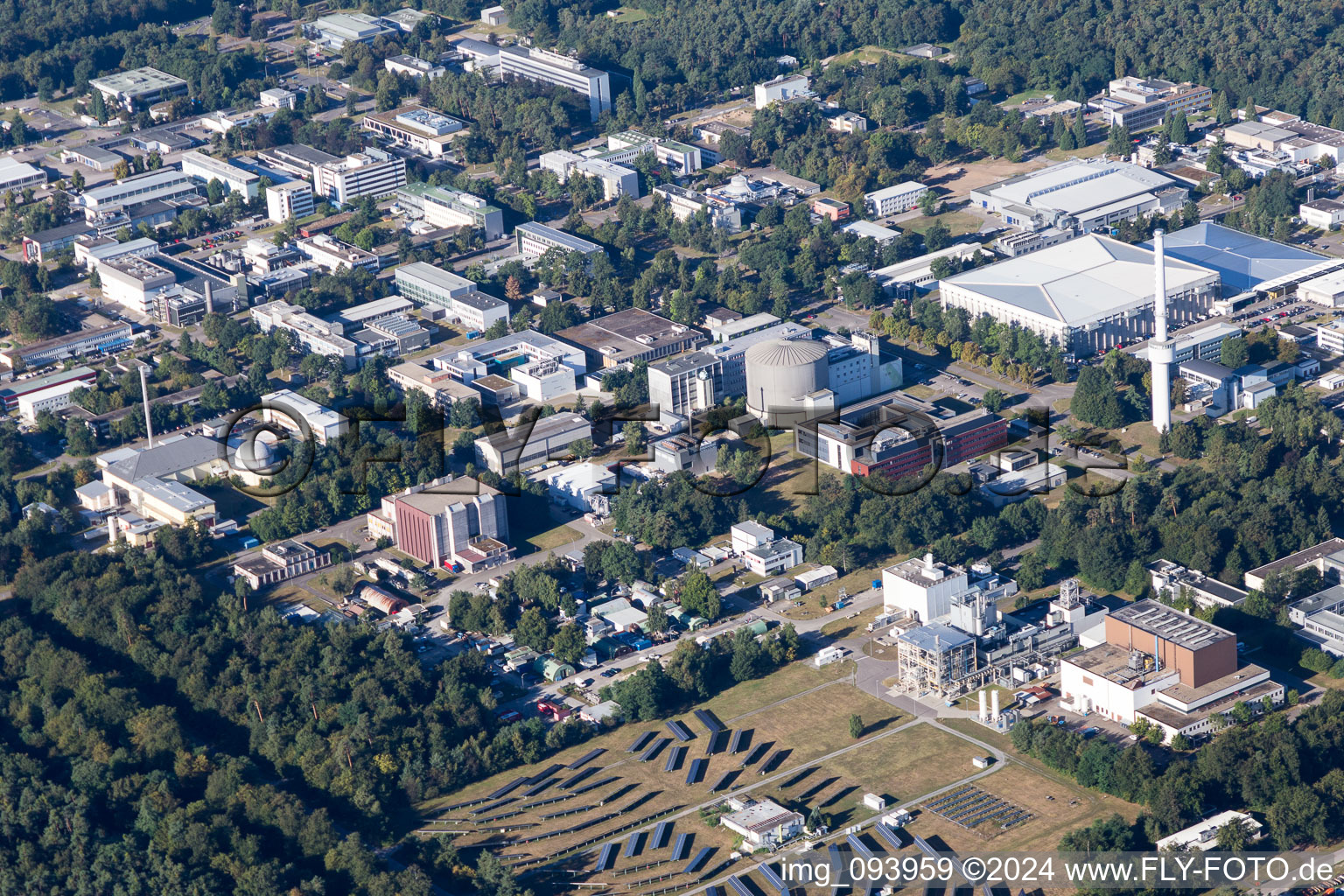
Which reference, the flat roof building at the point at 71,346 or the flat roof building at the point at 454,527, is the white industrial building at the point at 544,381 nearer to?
the flat roof building at the point at 454,527

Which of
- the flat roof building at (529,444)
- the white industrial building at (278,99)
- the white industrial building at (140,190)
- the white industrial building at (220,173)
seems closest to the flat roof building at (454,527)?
the flat roof building at (529,444)

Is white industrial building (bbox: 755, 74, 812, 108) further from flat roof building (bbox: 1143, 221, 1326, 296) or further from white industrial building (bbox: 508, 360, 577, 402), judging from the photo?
white industrial building (bbox: 508, 360, 577, 402)

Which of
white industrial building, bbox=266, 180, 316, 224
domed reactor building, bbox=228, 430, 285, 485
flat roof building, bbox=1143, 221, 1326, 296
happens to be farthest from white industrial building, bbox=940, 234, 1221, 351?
white industrial building, bbox=266, 180, 316, 224

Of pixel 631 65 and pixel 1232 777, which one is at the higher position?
pixel 631 65

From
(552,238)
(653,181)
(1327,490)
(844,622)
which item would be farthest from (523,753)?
(653,181)

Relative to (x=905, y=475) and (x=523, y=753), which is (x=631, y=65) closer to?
(x=905, y=475)
